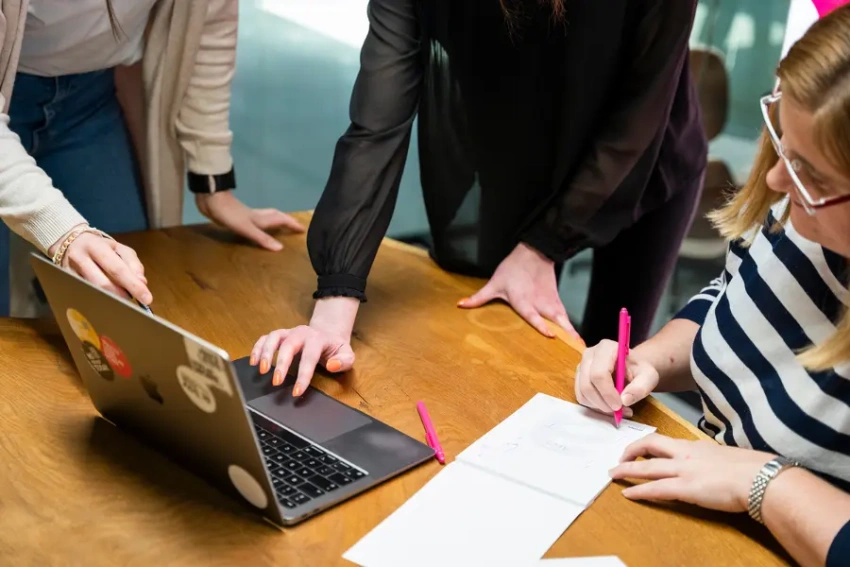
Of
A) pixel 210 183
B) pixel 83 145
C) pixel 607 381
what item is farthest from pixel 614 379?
pixel 83 145

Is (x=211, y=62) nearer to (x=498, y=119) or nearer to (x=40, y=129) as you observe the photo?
(x=40, y=129)

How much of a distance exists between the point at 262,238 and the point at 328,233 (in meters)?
0.30

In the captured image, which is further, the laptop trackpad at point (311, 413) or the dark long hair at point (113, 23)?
the dark long hair at point (113, 23)

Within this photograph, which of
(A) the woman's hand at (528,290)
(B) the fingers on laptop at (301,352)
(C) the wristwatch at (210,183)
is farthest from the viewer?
(C) the wristwatch at (210,183)

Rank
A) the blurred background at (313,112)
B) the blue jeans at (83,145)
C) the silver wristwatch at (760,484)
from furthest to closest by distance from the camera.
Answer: the blurred background at (313,112) < the blue jeans at (83,145) < the silver wristwatch at (760,484)

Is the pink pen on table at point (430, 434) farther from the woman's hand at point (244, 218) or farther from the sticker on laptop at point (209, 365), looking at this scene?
the woman's hand at point (244, 218)

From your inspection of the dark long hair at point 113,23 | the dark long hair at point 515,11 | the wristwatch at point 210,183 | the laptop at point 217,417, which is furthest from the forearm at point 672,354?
the dark long hair at point 113,23

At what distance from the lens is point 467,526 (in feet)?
2.85

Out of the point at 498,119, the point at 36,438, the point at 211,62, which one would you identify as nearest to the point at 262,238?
the point at 211,62

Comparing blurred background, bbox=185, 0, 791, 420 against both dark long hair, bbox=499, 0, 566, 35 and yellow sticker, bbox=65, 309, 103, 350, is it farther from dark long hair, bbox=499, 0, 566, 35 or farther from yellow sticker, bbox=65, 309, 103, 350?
yellow sticker, bbox=65, 309, 103, 350

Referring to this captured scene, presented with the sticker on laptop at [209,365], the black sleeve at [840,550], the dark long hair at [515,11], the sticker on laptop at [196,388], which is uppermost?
the dark long hair at [515,11]

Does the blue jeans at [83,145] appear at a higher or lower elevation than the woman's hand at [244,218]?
higher

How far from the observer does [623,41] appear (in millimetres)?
1359

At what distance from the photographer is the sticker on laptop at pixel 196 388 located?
0.79 m
